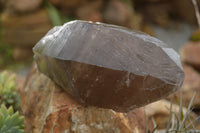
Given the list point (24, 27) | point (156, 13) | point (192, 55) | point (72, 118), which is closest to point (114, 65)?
point (72, 118)

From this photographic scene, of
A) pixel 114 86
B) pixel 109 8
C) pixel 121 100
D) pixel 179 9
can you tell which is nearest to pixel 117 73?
pixel 114 86

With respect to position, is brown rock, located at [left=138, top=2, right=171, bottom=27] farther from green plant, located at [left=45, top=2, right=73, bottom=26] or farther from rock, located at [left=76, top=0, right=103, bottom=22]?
green plant, located at [left=45, top=2, right=73, bottom=26]

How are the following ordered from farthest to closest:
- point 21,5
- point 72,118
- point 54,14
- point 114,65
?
1. point 54,14
2. point 21,5
3. point 72,118
4. point 114,65

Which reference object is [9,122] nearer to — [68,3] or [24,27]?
[24,27]

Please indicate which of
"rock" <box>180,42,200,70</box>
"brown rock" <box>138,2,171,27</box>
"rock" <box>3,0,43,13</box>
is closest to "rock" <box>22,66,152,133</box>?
"rock" <box>180,42,200,70</box>

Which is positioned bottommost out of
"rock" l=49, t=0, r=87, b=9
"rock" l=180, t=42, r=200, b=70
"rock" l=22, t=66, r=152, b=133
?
"rock" l=180, t=42, r=200, b=70

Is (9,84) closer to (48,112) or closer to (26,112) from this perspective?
(26,112)
